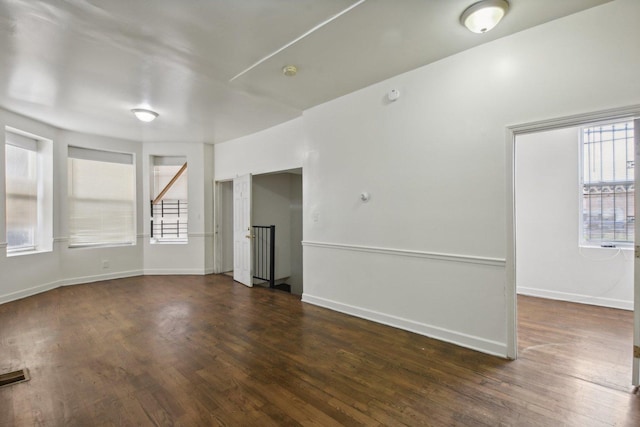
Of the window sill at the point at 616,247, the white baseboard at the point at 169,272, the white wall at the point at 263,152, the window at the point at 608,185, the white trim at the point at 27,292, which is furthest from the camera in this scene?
the white baseboard at the point at 169,272

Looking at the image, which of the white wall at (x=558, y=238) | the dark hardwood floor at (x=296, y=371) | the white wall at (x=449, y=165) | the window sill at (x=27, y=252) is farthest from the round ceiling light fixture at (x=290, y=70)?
the window sill at (x=27, y=252)

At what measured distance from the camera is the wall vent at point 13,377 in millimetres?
2252

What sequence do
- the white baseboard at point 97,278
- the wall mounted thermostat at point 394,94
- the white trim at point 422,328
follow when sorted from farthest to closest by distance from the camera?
the white baseboard at point 97,278, the wall mounted thermostat at point 394,94, the white trim at point 422,328

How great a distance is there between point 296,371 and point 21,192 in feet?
17.4

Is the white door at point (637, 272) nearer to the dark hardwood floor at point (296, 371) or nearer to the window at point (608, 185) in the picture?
the dark hardwood floor at point (296, 371)

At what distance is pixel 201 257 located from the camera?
20.3 ft

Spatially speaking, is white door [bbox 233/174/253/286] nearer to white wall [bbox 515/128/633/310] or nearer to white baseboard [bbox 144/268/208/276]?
white baseboard [bbox 144/268/208/276]

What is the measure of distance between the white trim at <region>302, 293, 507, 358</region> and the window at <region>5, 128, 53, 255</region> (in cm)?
476

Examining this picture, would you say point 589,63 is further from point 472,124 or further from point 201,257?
point 201,257

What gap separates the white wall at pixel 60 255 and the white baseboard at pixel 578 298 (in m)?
7.15

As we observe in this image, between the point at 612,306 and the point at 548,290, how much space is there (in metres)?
0.68

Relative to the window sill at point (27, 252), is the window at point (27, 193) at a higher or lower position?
higher

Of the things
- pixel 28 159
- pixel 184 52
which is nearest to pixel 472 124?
pixel 184 52

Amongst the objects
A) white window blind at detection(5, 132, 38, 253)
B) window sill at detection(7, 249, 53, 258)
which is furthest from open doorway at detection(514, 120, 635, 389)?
white window blind at detection(5, 132, 38, 253)
